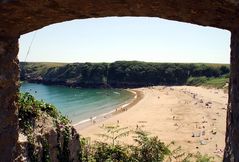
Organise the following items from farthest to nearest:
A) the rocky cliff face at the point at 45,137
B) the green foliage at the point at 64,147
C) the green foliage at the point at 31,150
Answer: the green foliage at the point at 64,147 < the rocky cliff face at the point at 45,137 < the green foliage at the point at 31,150

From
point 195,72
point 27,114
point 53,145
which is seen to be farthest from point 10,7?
point 195,72

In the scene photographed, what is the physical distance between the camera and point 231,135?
573 cm

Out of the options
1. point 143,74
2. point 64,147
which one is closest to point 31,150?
point 64,147

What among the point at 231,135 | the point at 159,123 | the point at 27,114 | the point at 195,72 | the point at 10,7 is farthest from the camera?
the point at 195,72

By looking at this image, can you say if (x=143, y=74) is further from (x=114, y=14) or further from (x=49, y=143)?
(x=114, y=14)

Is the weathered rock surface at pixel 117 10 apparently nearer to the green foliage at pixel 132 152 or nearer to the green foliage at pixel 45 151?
the green foliage at pixel 45 151

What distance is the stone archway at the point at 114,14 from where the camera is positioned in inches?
200

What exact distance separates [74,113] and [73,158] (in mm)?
51091

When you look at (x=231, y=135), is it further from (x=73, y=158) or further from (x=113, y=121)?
(x=113, y=121)

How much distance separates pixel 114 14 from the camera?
5895 millimetres

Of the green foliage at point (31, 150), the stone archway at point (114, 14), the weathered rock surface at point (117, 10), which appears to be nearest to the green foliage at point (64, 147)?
the green foliage at point (31, 150)

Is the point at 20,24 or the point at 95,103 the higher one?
the point at 20,24

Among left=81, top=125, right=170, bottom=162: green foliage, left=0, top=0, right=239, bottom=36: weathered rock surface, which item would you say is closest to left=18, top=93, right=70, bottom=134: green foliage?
left=81, top=125, right=170, bottom=162: green foliage

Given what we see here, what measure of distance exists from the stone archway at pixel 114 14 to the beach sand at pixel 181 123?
23338mm
